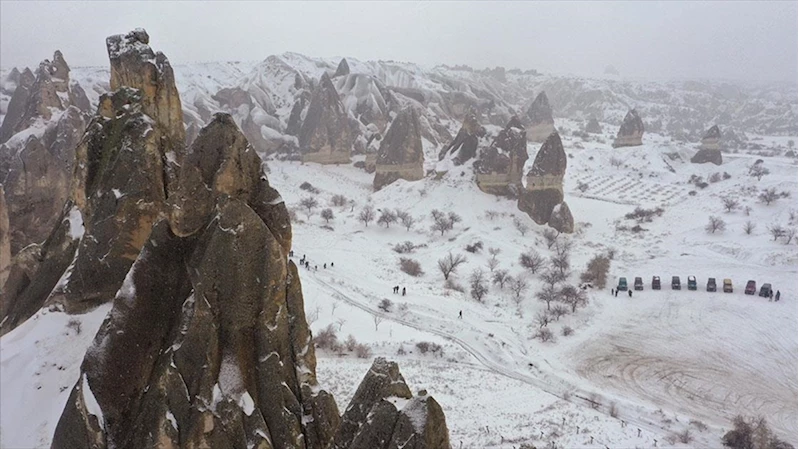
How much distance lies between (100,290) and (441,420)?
31.9 ft

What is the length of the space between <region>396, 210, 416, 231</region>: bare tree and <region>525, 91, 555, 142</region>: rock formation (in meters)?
52.1

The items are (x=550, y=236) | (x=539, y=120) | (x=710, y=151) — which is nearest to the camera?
(x=550, y=236)

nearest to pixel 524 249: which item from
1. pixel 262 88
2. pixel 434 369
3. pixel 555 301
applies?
pixel 555 301

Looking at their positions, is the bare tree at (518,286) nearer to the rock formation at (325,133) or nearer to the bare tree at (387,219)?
the bare tree at (387,219)

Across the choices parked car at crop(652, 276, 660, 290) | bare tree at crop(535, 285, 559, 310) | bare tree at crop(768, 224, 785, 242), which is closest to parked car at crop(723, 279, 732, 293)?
parked car at crop(652, 276, 660, 290)

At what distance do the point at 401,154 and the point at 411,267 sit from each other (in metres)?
23.1

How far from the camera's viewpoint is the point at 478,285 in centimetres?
3356

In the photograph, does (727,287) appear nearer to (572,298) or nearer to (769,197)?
(572,298)

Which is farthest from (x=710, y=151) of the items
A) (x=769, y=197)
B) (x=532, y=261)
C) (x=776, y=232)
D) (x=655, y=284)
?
(x=532, y=261)

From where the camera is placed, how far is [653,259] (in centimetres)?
4066

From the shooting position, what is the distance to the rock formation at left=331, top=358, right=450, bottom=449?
268 inches

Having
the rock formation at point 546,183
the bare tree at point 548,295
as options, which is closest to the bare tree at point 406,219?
the rock formation at point 546,183

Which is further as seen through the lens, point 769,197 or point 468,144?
point 468,144

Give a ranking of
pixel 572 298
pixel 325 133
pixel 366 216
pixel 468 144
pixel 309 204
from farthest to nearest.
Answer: pixel 325 133, pixel 468 144, pixel 309 204, pixel 366 216, pixel 572 298
